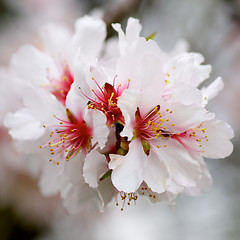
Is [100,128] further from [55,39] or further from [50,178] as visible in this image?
[55,39]

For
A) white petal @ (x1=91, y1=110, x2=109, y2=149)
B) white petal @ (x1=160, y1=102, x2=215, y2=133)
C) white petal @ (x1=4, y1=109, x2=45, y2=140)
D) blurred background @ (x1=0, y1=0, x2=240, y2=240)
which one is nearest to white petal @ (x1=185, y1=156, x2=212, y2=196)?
white petal @ (x1=160, y1=102, x2=215, y2=133)

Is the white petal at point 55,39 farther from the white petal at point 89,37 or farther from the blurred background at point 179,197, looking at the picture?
the blurred background at point 179,197

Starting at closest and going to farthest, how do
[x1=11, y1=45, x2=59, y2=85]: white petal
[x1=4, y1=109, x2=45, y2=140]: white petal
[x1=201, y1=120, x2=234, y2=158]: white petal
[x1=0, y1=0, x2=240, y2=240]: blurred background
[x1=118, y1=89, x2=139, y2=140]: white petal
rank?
[x1=118, y1=89, x2=139, y2=140]: white petal
[x1=201, y1=120, x2=234, y2=158]: white petal
[x1=4, y1=109, x2=45, y2=140]: white petal
[x1=11, y1=45, x2=59, y2=85]: white petal
[x1=0, y1=0, x2=240, y2=240]: blurred background

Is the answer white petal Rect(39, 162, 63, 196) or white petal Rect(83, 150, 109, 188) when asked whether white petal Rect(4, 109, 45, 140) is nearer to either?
white petal Rect(39, 162, 63, 196)

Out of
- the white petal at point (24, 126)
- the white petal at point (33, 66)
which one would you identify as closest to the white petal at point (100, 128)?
the white petal at point (24, 126)

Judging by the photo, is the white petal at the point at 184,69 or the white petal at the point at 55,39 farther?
the white petal at the point at 55,39

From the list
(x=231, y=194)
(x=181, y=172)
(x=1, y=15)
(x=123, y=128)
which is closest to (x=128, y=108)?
(x=123, y=128)

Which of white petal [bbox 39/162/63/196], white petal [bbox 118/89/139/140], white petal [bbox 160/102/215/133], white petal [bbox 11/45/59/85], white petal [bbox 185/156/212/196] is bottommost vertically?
white petal [bbox 185/156/212/196]
